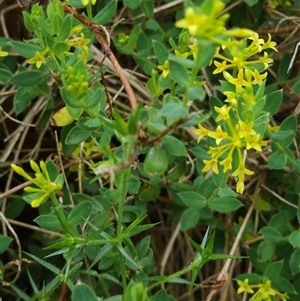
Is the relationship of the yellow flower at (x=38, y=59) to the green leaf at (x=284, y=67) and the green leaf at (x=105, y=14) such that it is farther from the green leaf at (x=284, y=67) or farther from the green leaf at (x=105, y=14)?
the green leaf at (x=284, y=67)

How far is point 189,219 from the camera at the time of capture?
1396mm

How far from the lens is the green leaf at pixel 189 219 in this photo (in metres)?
1.39

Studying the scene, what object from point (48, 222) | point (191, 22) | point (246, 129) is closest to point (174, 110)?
point (191, 22)

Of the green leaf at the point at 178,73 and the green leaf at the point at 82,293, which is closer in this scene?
the green leaf at the point at 178,73

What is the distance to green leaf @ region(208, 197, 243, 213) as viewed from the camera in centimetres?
125

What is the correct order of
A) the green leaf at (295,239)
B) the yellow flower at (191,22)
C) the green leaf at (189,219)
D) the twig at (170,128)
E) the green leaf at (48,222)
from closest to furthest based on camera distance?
the yellow flower at (191,22)
the twig at (170,128)
the green leaf at (48,222)
the green leaf at (295,239)
the green leaf at (189,219)

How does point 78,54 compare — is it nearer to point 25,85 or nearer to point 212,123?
point 25,85

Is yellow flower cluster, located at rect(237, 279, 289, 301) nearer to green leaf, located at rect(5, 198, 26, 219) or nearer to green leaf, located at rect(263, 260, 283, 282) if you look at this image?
green leaf, located at rect(263, 260, 283, 282)

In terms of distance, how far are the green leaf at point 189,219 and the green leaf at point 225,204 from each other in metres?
0.12

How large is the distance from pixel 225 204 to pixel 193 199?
0.08 m

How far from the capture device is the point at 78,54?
3.62 feet

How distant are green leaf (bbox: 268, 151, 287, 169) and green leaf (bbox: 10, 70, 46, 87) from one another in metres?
0.59

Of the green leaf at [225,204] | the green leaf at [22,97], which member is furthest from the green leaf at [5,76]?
the green leaf at [225,204]

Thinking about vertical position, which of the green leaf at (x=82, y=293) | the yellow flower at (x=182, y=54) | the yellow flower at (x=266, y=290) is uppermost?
the yellow flower at (x=182, y=54)
